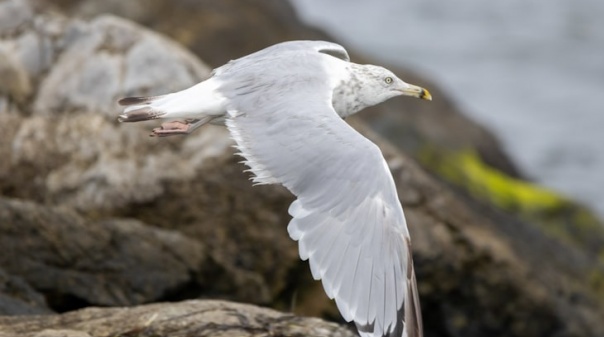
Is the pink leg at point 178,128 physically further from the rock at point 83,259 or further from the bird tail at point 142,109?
the rock at point 83,259

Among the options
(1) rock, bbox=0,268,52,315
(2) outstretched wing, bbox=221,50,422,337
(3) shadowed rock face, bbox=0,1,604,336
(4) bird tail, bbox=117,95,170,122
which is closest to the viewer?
(2) outstretched wing, bbox=221,50,422,337

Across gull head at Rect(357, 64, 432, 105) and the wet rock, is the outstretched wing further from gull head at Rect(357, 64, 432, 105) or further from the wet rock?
gull head at Rect(357, 64, 432, 105)

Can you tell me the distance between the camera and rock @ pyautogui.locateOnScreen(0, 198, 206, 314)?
5.61 metres

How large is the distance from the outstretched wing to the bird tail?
338 millimetres

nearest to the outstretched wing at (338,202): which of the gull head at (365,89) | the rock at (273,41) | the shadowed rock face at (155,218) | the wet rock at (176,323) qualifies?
the wet rock at (176,323)

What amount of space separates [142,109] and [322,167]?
38.8 inches

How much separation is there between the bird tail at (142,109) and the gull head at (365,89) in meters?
0.86

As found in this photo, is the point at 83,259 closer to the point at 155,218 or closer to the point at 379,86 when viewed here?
the point at 155,218

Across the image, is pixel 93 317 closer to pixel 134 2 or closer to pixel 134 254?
pixel 134 254

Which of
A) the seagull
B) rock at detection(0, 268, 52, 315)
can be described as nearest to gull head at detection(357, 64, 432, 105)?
the seagull

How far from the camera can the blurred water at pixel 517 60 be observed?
1505cm

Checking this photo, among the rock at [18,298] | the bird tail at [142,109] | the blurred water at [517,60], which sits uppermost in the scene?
the bird tail at [142,109]

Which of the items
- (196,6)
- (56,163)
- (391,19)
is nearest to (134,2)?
(196,6)

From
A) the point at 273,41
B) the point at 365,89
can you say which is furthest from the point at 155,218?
the point at 273,41
